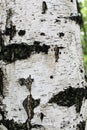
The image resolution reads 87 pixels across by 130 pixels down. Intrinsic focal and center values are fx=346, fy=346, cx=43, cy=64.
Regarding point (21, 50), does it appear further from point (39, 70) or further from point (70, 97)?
point (70, 97)

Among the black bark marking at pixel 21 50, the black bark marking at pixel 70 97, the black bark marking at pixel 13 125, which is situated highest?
the black bark marking at pixel 21 50

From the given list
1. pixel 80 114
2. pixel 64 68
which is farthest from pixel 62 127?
pixel 64 68

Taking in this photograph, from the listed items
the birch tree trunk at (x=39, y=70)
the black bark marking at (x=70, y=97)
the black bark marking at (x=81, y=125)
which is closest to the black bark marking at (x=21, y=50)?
the birch tree trunk at (x=39, y=70)

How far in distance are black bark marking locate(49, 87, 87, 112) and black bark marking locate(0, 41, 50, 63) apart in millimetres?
153

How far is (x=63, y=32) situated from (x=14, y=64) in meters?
0.20

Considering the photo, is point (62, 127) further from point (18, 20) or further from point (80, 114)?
point (18, 20)

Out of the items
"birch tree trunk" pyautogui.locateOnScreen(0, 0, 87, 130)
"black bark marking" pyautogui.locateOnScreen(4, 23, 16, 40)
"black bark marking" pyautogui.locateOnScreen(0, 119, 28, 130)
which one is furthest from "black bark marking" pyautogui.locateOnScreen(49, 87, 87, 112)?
"black bark marking" pyautogui.locateOnScreen(4, 23, 16, 40)

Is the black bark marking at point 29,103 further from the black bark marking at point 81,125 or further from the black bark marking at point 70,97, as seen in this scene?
the black bark marking at point 81,125

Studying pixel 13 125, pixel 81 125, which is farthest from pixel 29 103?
pixel 81 125

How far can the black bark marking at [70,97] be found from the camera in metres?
1.16

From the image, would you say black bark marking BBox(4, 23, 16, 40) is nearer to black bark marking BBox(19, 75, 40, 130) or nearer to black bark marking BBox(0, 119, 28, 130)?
black bark marking BBox(19, 75, 40, 130)

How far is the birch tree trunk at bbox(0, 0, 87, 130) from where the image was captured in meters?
1.15

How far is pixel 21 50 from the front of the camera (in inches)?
46.2

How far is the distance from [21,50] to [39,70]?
9 centimetres
